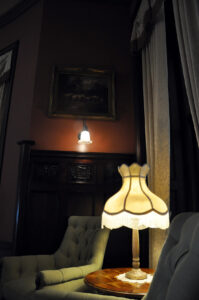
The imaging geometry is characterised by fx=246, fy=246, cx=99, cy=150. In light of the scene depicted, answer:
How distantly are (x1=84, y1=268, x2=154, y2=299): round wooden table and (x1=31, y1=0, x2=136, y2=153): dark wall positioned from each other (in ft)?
4.90

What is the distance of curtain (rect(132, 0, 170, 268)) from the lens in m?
2.06

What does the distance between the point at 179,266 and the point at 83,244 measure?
154 cm

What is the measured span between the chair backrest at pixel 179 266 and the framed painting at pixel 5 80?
2.62 m

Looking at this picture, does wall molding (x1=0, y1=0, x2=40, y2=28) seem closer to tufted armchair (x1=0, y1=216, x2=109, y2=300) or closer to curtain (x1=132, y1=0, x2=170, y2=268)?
curtain (x1=132, y1=0, x2=170, y2=268)

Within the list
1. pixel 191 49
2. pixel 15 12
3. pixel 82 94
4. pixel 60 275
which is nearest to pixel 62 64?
pixel 82 94

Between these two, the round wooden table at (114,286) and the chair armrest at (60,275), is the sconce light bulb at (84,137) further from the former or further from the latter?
the round wooden table at (114,286)

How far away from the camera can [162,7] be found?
88.9 inches

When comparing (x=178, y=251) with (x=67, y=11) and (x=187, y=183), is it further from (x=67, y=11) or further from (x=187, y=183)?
(x=67, y=11)

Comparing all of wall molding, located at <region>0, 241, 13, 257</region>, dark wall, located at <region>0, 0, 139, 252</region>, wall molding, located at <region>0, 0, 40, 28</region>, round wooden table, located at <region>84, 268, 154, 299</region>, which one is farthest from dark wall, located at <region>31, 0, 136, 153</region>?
round wooden table, located at <region>84, 268, 154, 299</region>

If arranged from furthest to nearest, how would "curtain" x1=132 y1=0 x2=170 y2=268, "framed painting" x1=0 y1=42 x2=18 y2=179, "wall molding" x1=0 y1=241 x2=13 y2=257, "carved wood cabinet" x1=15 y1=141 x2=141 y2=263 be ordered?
1. "framed painting" x1=0 y1=42 x2=18 y2=179
2. "wall molding" x1=0 y1=241 x2=13 y2=257
3. "carved wood cabinet" x1=15 y1=141 x2=141 y2=263
4. "curtain" x1=132 y1=0 x2=170 y2=268

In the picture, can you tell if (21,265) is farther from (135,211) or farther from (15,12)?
(15,12)

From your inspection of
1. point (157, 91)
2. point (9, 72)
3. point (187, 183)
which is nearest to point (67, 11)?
point (9, 72)

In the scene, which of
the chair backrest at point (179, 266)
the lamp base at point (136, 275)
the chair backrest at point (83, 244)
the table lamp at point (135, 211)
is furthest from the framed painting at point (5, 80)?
the chair backrest at point (179, 266)

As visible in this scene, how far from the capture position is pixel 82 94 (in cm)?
309
